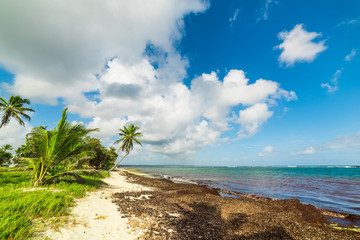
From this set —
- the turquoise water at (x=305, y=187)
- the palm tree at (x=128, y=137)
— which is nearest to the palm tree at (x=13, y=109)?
the palm tree at (x=128, y=137)

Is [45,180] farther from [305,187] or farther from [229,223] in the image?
[305,187]

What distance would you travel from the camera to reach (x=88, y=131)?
10516 millimetres

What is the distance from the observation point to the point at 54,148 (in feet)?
31.2

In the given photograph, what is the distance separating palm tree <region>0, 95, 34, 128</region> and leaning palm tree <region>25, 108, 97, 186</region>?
26.2m

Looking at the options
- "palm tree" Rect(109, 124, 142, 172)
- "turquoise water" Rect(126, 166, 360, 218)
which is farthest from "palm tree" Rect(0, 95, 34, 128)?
"turquoise water" Rect(126, 166, 360, 218)

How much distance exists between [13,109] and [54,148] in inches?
1116

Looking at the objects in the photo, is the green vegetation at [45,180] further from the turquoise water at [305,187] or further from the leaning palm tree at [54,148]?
the turquoise water at [305,187]

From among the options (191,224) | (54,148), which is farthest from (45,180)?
(191,224)

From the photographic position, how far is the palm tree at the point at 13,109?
25906 millimetres

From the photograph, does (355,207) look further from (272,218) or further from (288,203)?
(272,218)

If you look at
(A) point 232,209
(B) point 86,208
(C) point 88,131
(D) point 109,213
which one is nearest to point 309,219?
(A) point 232,209

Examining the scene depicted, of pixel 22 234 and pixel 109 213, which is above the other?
pixel 22 234

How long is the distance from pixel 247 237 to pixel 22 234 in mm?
7985

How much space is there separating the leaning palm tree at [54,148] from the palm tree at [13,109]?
26229mm
